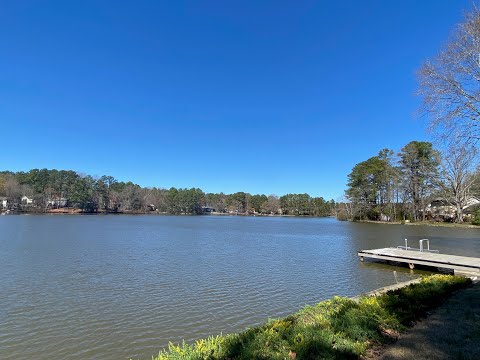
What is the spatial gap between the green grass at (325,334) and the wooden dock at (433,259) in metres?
8.15

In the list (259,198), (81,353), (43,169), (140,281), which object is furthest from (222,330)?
(259,198)

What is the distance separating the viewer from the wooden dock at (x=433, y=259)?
13705 mm

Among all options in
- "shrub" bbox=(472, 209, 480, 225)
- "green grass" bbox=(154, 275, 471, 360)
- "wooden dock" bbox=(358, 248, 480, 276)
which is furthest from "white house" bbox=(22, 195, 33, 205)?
"green grass" bbox=(154, 275, 471, 360)

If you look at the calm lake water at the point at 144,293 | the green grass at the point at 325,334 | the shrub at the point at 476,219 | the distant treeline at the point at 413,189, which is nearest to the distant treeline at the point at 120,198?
the distant treeline at the point at 413,189

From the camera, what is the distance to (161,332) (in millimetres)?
8125

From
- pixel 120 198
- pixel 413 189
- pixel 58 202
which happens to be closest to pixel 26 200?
pixel 58 202

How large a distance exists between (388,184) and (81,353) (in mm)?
67361

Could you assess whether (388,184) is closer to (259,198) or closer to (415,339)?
(415,339)

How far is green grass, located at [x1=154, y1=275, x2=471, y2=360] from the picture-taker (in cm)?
455

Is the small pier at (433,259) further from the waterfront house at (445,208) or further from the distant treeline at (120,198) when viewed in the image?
the distant treeline at (120,198)

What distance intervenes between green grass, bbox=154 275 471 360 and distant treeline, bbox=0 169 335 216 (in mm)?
109502

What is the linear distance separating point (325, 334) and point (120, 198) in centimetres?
12141

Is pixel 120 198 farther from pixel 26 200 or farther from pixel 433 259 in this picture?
pixel 433 259

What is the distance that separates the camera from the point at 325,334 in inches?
199
